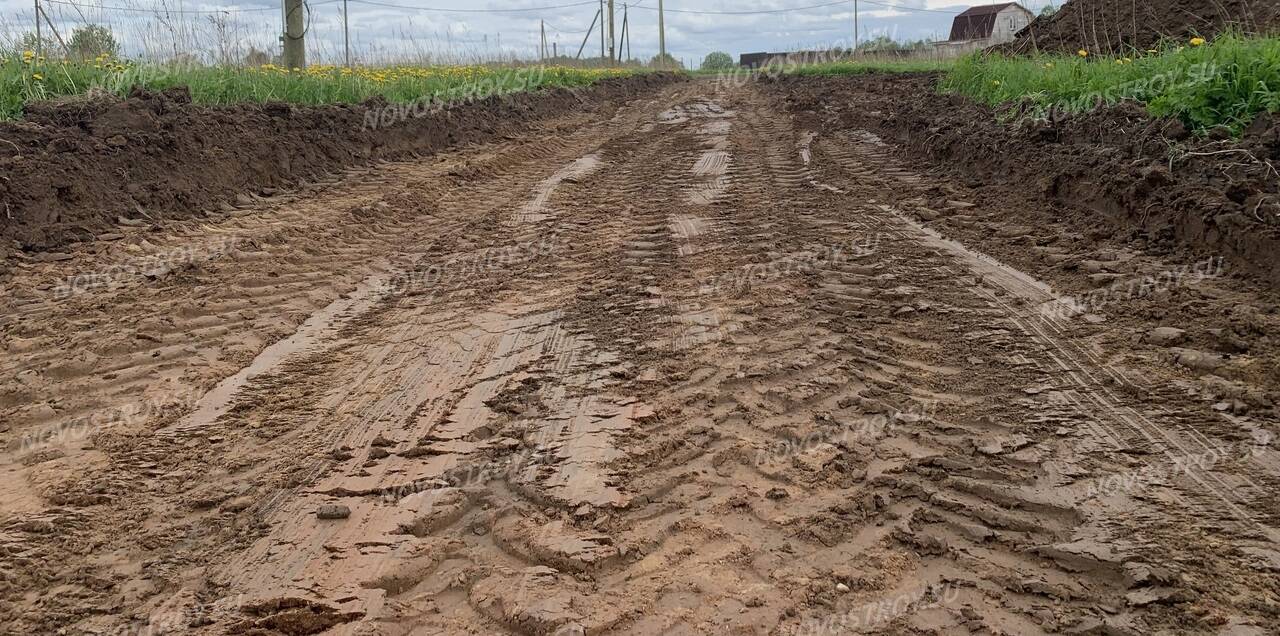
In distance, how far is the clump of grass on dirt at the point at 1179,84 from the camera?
6.15m

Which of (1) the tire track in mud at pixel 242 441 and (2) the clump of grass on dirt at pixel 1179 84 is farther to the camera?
(2) the clump of grass on dirt at pixel 1179 84

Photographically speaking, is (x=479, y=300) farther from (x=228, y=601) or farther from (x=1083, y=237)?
(x=1083, y=237)

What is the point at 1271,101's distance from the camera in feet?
19.3

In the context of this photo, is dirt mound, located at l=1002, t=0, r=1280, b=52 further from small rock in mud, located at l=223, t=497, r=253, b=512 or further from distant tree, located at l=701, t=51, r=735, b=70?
distant tree, located at l=701, t=51, r=735, b=70

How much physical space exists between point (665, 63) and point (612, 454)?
4536 cm

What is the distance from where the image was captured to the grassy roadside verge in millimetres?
7691

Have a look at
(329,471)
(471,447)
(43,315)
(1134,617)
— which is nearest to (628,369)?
(471,447)

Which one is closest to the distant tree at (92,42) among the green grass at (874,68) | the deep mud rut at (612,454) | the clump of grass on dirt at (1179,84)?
the deep mud rut at (612,454)

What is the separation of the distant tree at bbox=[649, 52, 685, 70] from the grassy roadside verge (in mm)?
30216

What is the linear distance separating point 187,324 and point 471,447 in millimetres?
2378

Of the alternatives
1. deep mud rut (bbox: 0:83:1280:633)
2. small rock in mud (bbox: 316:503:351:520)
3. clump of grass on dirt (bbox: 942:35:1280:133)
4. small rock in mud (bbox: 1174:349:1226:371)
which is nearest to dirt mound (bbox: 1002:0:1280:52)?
clump of grass on dirt (bbox: 942:35:1280:133)

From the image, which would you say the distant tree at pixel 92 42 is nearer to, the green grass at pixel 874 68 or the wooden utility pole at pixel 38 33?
the wooden utility pole at pixel 38 33

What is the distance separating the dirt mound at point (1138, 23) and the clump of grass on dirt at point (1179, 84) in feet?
5.40

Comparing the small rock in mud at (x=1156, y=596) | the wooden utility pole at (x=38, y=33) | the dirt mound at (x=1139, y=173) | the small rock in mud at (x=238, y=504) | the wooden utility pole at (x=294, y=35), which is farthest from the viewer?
the wooden utility pole at (x=294, y=35)
